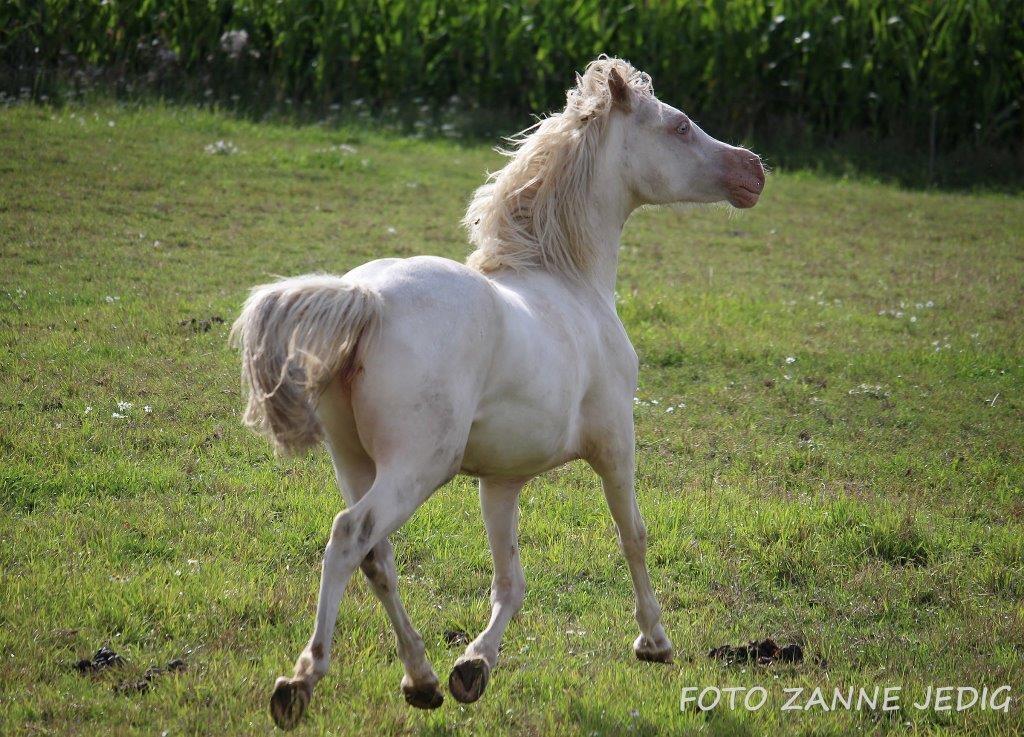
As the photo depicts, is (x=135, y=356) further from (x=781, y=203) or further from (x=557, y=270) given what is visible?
(x=781, y=203)

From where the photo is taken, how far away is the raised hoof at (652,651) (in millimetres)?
4629

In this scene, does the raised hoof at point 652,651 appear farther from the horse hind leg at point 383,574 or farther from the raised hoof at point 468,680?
the horse hind leg at point 383,574

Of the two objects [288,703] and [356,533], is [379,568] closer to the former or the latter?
[356,533]

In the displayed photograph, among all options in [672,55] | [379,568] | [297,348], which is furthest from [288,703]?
[672,55]

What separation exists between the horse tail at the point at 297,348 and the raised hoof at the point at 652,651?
1820 mm

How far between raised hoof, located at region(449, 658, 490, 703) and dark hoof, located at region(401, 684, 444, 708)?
58mm

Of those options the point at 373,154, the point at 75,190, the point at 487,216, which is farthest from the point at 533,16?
the point at 487,216

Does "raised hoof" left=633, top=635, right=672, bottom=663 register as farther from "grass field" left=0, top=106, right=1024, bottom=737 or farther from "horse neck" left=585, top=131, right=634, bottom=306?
"horse neck" left=585, top=131, right=634, bottom=306

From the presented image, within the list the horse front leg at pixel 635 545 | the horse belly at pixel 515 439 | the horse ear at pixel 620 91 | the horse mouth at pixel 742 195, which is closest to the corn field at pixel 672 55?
the horse mouth at pixel 742 195

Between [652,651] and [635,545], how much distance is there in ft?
1.41

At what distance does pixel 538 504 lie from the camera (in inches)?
240

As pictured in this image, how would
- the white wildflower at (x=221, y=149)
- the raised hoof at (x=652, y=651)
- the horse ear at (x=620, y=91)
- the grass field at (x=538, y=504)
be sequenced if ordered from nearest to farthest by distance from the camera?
the grass field at (x=538, y=504) < the raised hoof at (x=652, y=651) < the horse ear at (x=620, y=91) < the white wildflower at (x=221, y=149)

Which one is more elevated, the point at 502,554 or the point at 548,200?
the point at 548,200

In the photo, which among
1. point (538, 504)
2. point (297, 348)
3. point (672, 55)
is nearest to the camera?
point (297, 348)
